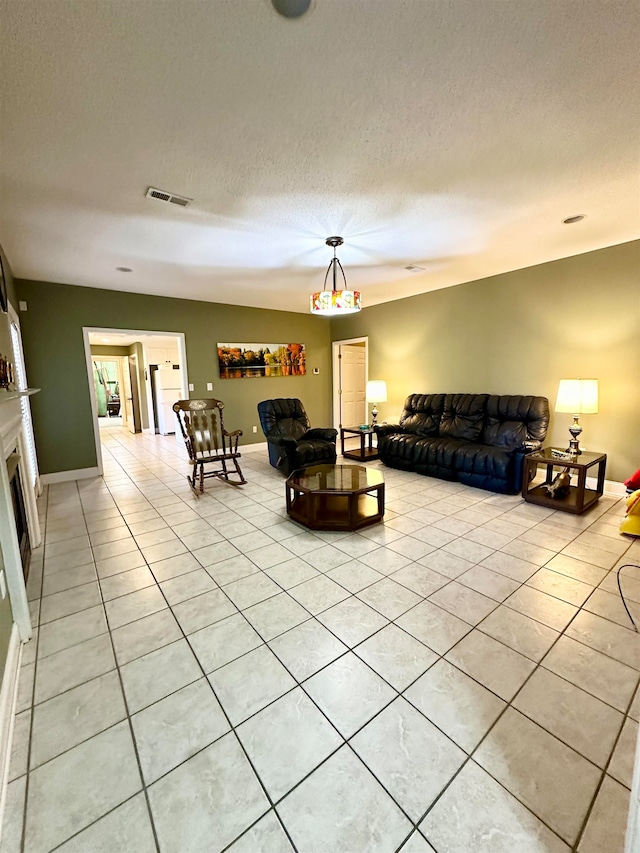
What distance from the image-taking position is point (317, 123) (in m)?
1.78

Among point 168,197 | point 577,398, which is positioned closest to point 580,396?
point 577,398

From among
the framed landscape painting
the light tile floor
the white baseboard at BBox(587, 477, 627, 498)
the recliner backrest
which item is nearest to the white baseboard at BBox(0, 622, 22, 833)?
the light tile floor

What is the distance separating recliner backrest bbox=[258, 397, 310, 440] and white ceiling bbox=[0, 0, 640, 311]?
7.23 ft

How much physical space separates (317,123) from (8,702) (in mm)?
2913

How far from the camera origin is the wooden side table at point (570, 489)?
3.27 metres

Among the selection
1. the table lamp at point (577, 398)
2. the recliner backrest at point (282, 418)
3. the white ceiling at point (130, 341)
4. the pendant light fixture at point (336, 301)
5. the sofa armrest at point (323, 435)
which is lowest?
the sofa armrest at point (323, 435)

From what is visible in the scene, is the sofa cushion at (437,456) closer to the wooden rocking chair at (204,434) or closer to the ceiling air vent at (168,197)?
the wooden rocking chair at (204,434)

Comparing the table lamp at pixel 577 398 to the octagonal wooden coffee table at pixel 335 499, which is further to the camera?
the table lamp at pixel 577 398

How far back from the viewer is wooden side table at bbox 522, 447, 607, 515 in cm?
327

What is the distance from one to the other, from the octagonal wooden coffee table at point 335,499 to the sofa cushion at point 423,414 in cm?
176

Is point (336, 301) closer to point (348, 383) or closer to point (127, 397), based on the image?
point (348, 383)

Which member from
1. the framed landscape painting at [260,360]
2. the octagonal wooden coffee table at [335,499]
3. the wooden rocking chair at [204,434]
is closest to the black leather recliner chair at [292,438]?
the wooden rocking chair at [204,434]

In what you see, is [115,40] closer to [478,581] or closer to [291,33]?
[291,33]

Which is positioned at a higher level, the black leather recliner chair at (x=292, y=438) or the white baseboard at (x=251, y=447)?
the black leather recliner chair at (x=292, y=438)
